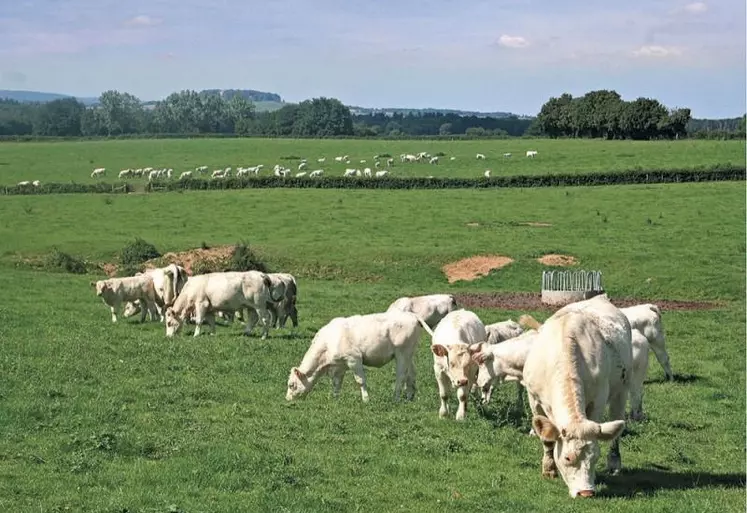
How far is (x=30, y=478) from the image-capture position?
508 inches

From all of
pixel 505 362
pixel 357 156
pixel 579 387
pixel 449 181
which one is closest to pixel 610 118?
pixel 357 156

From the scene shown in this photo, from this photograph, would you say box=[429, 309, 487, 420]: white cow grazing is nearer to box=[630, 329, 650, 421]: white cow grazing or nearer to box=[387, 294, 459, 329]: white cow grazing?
Answer: box=[630, 329, 650, 421]: white cow grazing

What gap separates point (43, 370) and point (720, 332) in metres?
21.9

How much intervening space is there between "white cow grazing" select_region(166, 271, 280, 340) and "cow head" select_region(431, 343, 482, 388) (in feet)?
38.2

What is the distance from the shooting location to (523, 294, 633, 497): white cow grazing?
12281mm

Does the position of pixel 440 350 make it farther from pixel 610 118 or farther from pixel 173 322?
pixel 610 118

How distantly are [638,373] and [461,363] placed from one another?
3195 millimetres

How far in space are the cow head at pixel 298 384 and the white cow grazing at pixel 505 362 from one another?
329 centimetres

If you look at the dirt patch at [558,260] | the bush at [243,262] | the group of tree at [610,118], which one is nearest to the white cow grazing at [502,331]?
the bush at [243,262]

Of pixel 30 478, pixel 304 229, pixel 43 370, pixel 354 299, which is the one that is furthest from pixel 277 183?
pixel 30 478

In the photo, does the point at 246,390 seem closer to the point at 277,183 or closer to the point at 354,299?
the point at 354,299

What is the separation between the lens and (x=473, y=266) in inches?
1923

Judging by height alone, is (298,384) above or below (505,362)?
below

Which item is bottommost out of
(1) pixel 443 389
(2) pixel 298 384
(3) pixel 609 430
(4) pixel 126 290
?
(4) pixel 126 290
